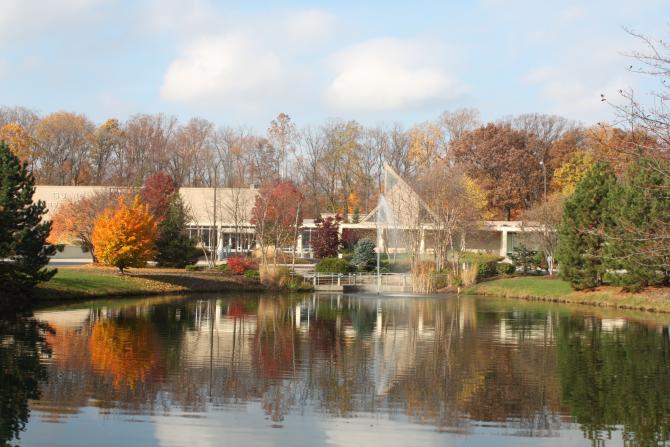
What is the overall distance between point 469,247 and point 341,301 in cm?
2975

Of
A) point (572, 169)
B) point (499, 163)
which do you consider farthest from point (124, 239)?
point (572, 169)

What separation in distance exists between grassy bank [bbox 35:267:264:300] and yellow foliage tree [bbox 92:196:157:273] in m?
0.91

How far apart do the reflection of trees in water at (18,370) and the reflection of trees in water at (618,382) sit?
771 centimetres

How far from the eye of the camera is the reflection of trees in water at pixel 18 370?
10820 mm

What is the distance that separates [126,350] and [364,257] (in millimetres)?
31501

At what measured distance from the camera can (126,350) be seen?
58.3ft

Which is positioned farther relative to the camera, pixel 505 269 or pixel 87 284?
pixel 505 269

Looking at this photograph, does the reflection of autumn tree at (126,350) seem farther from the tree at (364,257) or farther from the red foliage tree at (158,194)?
the tree at (364,257)

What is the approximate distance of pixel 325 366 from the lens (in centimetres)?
1628

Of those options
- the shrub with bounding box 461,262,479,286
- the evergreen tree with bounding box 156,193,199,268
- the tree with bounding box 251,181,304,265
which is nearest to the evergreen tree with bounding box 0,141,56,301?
the evergreen tree with bounding box 156,193,199,268

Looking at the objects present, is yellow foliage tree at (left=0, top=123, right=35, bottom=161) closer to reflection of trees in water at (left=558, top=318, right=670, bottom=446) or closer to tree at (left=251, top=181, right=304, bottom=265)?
tree at (left=251, top=181, right=304, bottom=265)

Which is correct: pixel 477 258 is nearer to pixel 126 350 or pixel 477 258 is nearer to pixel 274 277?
pixel 274 277

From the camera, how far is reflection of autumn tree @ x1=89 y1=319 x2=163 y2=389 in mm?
14711

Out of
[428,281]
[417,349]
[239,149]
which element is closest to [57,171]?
[239,149]
